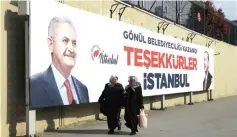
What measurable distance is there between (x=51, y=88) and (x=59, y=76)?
46 centimetres

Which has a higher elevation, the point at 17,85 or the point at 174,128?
the point at 17,85

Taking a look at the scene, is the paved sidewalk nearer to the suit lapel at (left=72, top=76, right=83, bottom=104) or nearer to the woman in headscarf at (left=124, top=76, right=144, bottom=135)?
the woman in headscarf at (left=124, top=76, right=144, bottom=135)

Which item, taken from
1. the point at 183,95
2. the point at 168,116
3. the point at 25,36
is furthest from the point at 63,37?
the point at 183,95

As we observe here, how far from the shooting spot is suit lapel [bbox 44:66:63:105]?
10188mm

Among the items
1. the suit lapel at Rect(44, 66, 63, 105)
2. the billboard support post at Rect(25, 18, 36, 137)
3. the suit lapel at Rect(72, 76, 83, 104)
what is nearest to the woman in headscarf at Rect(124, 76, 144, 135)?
the suit lapel at Rect(72, 76, 83, 104)

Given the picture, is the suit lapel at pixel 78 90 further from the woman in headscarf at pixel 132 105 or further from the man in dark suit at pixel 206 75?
the man in dark suit at pixel 206 75

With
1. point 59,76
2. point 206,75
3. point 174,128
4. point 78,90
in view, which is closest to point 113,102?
point 78,90

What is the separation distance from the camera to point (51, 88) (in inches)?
409

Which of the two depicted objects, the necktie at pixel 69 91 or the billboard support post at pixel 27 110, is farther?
the necktie at pixel 69 91

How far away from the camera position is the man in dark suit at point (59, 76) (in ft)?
32.5

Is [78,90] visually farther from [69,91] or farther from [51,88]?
[51,88]

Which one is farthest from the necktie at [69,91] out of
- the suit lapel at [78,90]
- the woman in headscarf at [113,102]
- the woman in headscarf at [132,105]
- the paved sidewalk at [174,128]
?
the woman in headscarf at [132,105]

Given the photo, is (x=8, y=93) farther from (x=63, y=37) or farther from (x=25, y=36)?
(x=63, y=37)

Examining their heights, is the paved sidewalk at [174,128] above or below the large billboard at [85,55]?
below
